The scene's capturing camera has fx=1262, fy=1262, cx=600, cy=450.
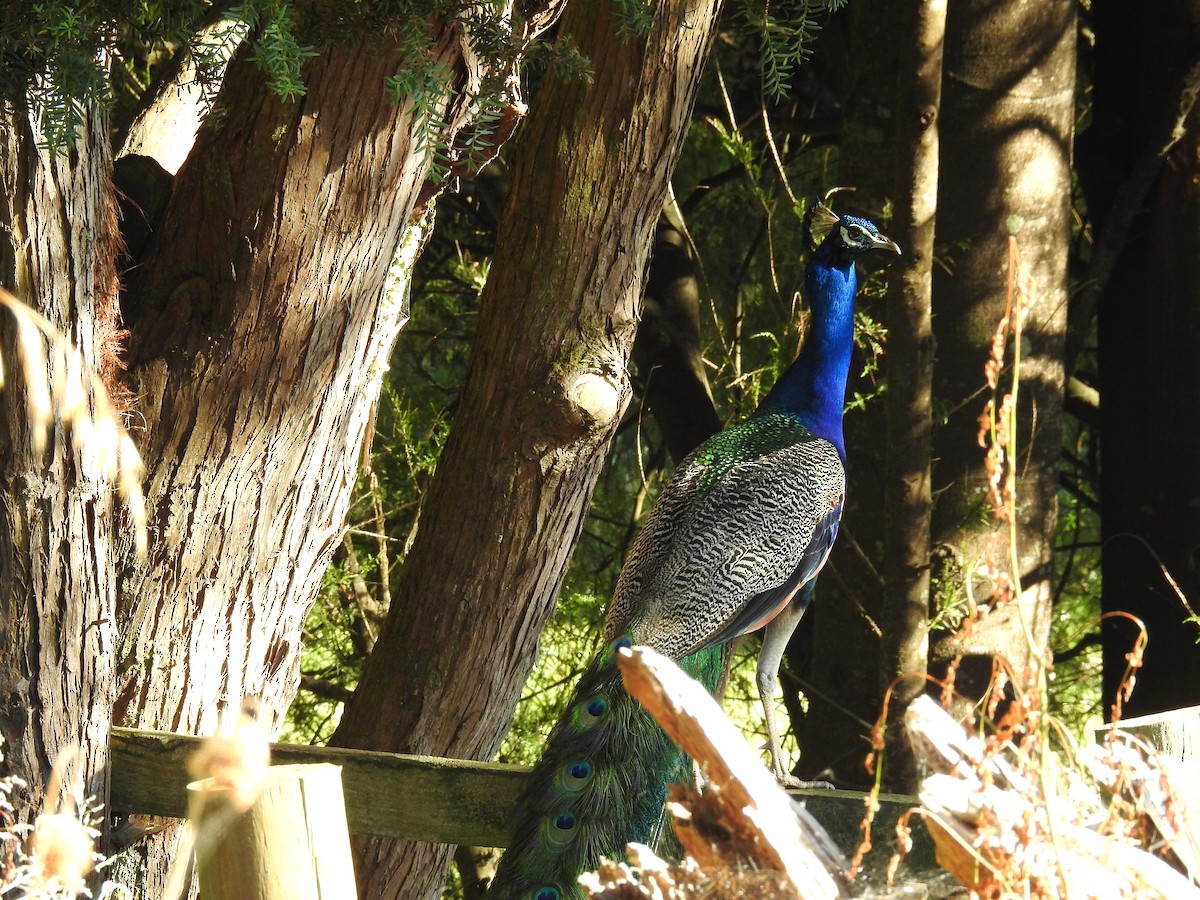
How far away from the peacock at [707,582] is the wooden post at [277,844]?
1.08 m

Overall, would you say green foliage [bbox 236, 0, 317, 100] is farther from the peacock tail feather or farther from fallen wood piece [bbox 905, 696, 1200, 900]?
the peacock tail feather

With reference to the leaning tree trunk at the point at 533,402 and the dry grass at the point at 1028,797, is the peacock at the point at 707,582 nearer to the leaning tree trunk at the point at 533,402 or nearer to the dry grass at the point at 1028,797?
the leaning tree trunk at the point at 533,402

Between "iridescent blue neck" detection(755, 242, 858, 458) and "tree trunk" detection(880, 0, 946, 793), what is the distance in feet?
0.68

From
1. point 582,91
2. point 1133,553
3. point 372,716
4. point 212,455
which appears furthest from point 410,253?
point 1133,553

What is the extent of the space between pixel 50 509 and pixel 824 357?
5.84 feet

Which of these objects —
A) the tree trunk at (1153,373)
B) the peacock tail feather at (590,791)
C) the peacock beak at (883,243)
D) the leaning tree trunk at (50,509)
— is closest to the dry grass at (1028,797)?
the peacock tail feather at (590,791)

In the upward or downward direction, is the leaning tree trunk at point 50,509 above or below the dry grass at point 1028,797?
above

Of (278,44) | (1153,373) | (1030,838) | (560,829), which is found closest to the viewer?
(1030,838)

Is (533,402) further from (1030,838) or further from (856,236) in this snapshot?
(1030,838)

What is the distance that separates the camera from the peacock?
6.94ft

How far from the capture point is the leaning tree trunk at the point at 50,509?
1.73m

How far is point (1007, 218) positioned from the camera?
3.39m

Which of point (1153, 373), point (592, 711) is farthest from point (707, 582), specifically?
point (1153, 373)

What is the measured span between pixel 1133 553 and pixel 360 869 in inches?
99.2
